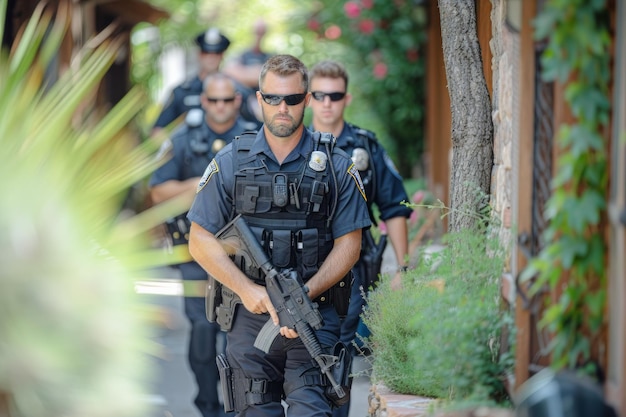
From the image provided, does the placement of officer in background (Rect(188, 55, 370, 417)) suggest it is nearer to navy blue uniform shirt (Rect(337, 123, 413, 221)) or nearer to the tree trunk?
→ the tree trunk

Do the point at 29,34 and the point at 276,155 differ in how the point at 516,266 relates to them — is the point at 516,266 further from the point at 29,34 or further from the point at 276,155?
the point at 29,34

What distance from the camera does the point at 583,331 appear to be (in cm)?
362

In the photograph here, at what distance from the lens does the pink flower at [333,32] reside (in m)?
13.4

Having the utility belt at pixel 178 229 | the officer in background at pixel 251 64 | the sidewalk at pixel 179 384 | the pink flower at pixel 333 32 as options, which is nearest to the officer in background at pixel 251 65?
the officer in background at pixel 251 64

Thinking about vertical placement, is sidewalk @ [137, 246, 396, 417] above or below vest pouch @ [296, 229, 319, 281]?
below

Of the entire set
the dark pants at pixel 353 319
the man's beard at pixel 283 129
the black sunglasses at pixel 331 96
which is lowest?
the dark pants at pixel 353 319

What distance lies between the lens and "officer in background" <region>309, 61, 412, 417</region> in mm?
6281

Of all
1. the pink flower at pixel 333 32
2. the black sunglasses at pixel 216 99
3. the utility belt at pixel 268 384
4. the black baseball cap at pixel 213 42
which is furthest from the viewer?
the pink flower at pixel 333 32

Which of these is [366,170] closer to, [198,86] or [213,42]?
[198,86]

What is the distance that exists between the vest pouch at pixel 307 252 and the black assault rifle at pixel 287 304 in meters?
0.15

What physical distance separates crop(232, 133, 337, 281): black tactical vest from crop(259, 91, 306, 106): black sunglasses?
268 mm

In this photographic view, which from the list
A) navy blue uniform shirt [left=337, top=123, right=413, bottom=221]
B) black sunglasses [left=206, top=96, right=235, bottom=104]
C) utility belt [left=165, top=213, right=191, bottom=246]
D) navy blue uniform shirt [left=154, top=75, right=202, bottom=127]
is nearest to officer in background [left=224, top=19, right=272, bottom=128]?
navy blue uniform shirt [left=154, top=75, right=202, bottom=127]

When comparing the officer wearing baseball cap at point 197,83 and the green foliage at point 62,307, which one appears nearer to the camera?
the green foliage at point 62,307

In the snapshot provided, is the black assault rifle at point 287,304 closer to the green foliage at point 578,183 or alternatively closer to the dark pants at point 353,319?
the dark pants at point 353,319
